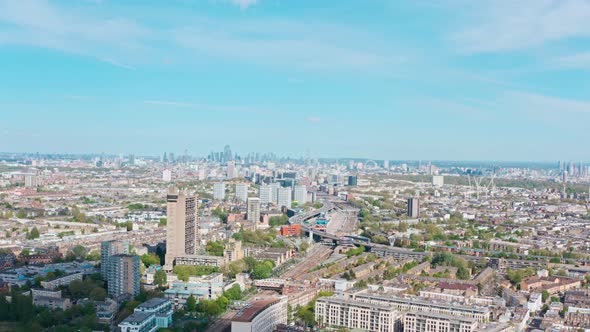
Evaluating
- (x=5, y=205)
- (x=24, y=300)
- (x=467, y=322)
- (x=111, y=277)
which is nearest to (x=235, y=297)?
(x=111, y=277)

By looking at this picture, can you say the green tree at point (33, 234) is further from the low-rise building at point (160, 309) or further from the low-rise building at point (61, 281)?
the low-rise building at point (160, 309)

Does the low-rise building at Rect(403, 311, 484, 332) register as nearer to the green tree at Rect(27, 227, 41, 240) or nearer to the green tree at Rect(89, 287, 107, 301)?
the green tree at Rect(89, 287, 107, 301)

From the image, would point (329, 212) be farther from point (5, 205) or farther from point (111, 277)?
point (111, 277)

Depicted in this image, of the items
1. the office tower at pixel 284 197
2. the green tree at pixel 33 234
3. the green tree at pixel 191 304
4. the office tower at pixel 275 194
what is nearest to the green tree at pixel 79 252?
the green tree at pixel 33 234

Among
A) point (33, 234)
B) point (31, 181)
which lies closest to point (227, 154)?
point (31, 181)

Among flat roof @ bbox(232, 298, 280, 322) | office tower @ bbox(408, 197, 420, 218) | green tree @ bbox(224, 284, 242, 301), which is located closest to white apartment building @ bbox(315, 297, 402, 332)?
flat roof @ bbox(232, 298, 280, 322)
